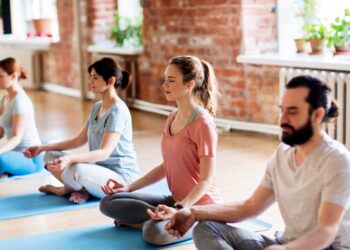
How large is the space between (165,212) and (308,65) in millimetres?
3145

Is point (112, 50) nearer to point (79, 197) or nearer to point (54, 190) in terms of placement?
point (54, 190)

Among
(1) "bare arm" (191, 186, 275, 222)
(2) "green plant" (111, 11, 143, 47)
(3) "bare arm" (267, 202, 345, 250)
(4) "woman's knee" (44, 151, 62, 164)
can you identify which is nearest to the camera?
(3) "bare arm" (267, 202, 345, 250)

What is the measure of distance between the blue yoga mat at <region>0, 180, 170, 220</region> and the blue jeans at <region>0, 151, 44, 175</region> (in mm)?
472

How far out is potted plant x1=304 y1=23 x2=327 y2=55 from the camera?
5766mm

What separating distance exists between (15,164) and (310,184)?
2.89 meters

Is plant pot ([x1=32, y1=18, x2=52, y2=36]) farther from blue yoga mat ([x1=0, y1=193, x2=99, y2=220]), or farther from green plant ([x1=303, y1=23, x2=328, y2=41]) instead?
blue yoga mat ([x1=0, y1=193, x2=99, y2=220])

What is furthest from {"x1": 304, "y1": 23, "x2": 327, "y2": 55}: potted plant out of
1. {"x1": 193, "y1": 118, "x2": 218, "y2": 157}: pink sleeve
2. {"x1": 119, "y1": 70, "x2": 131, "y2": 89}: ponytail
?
{"x1": 193, "y1": 118, "x2": 218, "y2": 157}: pink sleeve

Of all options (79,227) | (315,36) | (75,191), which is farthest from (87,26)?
(79,227)

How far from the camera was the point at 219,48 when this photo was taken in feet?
21.5

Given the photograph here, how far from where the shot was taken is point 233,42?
6379mm

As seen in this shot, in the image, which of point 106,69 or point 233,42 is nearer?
point 106,69

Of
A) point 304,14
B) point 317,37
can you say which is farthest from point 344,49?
point 304,14

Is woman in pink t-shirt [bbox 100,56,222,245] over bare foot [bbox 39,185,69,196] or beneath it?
over

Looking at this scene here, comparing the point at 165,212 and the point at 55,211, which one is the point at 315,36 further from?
the point at 165,212
